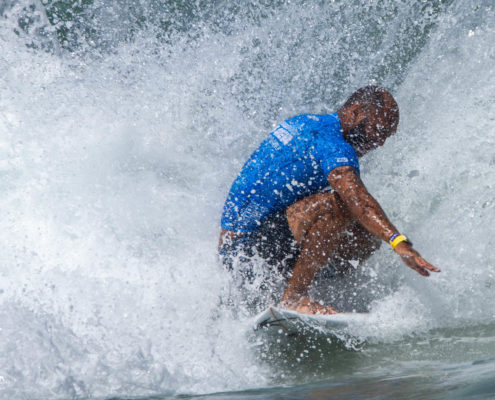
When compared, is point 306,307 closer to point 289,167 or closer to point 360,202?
point 360,202

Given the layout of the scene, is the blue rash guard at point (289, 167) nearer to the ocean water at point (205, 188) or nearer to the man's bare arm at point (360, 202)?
the man's bare arm at point (360, 202)

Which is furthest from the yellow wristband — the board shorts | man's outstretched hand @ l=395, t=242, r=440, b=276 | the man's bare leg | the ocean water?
the board shorts

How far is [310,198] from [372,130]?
1.56ft

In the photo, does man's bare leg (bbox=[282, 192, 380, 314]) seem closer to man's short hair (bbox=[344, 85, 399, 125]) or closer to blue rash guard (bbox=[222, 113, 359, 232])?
blue rash guard (bbox=[222, 113, 359, 232])

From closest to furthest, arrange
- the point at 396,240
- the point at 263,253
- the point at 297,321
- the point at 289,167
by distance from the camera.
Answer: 1. the point at 396,240
2. the point at 297,321
3. the point at 289,167
4. the point at 263,253

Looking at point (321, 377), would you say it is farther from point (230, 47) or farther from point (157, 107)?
point (230, 47)

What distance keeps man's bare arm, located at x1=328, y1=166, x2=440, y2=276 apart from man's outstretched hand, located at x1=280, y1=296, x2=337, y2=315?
478mm

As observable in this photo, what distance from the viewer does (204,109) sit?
4738 millimetres

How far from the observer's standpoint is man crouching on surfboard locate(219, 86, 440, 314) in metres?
2.80

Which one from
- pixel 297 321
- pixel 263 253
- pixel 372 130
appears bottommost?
pixel 297 321

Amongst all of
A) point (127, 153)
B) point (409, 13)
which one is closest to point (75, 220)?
point (127, 153)

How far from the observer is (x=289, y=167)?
118 inches

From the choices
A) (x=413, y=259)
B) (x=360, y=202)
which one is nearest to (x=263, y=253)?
(x=360, y=202)

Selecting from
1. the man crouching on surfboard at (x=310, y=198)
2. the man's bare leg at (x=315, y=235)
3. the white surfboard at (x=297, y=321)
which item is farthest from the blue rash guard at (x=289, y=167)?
the white surfboard at (x=297, y=321)
